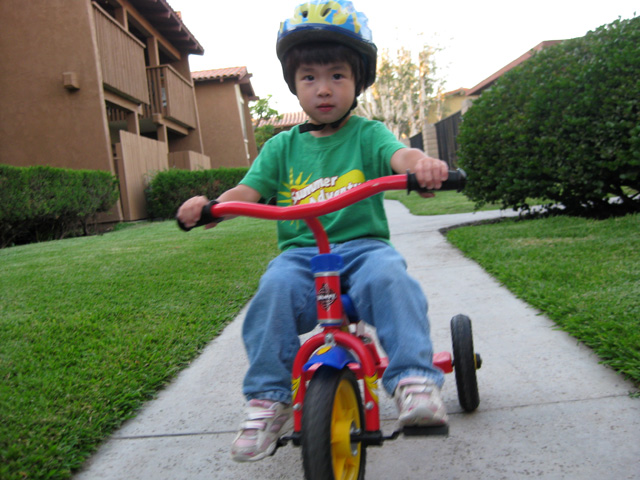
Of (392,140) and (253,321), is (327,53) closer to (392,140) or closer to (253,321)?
(392,140)

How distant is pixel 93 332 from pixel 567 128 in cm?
489

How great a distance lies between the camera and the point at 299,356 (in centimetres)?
185

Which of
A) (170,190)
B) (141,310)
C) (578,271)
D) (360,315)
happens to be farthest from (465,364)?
(170,190)

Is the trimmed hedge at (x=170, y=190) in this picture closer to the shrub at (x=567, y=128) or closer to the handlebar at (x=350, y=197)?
the shrub at (x=567, y=128)

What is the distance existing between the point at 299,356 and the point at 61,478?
3.25ft

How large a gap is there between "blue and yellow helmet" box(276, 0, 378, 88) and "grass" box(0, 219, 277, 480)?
69.6 inches

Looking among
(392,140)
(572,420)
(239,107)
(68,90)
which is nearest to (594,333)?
(572,420)

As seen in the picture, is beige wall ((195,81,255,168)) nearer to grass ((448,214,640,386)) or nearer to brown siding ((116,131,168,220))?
brown siding ((116,131,168,220))

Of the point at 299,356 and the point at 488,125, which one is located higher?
the point at 488,125

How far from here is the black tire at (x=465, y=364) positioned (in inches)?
88.9

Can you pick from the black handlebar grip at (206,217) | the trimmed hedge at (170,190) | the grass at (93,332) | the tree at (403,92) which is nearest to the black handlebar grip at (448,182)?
the black handlebar grip at (206,217)

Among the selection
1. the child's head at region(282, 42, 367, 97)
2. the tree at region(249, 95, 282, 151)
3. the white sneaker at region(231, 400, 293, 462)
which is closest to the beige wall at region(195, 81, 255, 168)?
the tree at region(249, 95, 282, 151)

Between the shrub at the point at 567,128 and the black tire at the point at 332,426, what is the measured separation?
4529mm

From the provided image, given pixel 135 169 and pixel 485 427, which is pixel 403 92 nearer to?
pixel 135 169
